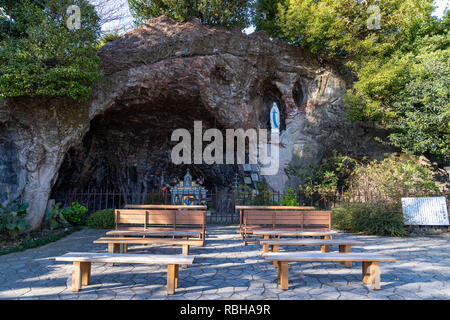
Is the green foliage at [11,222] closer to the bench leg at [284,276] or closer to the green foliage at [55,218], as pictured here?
the green foliage at [55,218]

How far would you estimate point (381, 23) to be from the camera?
1162 cm

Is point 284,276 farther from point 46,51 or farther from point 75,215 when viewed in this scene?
point 46,51

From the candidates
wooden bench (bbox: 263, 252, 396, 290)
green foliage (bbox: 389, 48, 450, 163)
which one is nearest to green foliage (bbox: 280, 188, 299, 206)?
green foliage (bbox: 389, 48, 450, 163)

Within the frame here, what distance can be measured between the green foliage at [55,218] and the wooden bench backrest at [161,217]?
362 cm

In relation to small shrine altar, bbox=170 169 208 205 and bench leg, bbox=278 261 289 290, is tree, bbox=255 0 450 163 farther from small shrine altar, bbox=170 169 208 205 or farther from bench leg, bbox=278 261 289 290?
bench leg, bbox=278 261 289 290

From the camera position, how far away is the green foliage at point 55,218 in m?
7.30

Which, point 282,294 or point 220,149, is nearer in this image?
point 282,294

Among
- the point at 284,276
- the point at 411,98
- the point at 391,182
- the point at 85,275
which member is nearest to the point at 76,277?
the point at 85,275

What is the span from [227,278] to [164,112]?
9.74 meters

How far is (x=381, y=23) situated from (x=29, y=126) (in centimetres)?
1420

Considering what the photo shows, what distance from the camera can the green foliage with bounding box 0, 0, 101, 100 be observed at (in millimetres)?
6883

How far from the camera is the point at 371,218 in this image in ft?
24.9

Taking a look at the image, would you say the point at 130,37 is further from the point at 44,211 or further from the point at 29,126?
the point at 44,211

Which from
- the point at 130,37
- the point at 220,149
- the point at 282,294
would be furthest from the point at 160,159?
the point at 282,294
